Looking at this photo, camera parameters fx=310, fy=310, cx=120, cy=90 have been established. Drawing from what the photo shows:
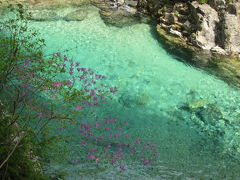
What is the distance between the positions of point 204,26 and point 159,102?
297 inches

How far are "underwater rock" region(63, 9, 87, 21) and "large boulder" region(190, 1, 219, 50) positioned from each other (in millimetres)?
6723

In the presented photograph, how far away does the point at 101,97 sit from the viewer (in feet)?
36.1

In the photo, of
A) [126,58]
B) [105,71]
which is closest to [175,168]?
[105,71]

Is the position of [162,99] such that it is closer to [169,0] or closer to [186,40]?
[186,40]

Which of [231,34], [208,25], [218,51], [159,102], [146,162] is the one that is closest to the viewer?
[146,162]

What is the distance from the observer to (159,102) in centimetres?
1163

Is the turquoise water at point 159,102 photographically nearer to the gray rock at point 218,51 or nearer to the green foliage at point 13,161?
the green foliage at point 13,161

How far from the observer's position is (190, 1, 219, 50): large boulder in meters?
16.9

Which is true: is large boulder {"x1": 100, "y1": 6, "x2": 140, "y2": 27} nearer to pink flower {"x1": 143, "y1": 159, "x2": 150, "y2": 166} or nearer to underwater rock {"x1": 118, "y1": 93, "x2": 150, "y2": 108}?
underwater rock {"x1": 118, "y1": 93, "x2": 150, "y2": 108}

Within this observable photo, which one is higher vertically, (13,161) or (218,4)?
(218,4)

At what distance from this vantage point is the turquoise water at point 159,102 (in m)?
8.37

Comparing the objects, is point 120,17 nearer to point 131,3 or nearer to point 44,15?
point 131,3

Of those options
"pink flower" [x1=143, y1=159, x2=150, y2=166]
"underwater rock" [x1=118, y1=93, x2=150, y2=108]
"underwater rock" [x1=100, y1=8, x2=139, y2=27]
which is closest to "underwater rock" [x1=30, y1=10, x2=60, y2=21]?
"underwater rock" [x1=100, y1=8, x2=139, y2=27]

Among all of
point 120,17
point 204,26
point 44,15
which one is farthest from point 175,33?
point 44,15
